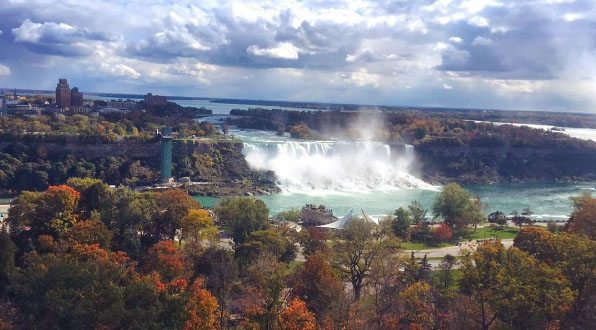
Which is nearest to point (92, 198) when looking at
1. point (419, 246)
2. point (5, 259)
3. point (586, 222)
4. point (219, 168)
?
point (5, 259)

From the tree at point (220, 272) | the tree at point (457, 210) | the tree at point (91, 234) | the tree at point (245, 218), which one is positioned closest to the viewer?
the tree at point (220, 272)

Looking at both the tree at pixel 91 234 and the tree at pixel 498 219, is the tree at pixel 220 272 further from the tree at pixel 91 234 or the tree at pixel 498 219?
the tree at pixel 498 219

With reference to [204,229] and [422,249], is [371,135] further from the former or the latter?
[204,229]

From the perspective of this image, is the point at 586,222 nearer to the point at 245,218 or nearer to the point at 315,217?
the point at 315,217

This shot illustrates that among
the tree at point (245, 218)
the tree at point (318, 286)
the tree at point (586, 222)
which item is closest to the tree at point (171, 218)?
the tree at point (245, 218)

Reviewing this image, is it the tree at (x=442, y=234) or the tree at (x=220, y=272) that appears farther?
the tree at (x=442, y=234)

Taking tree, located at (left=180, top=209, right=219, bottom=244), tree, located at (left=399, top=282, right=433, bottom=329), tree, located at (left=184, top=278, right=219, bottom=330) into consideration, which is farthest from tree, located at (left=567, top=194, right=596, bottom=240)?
tree, located at (left=184, top=278, right=219, bottom=330)

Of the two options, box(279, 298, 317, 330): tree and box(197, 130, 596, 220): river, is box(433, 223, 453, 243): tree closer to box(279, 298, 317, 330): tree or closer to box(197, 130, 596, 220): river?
box(197, 130, 596, 220): river
